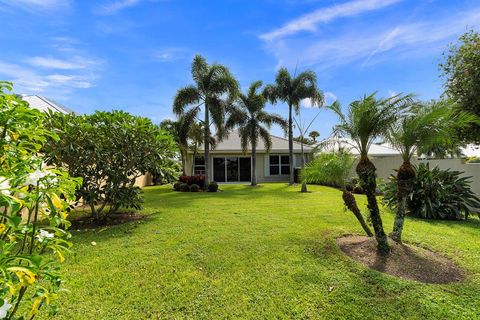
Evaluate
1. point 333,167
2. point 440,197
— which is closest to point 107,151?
point 333,167

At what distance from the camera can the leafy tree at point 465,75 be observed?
10578 mm

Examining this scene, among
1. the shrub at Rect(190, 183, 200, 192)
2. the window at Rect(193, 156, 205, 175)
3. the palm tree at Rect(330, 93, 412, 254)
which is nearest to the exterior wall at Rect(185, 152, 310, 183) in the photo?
the window at Rect(193, 156, 205, 175)

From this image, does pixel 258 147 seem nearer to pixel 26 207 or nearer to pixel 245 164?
pixel 245 164

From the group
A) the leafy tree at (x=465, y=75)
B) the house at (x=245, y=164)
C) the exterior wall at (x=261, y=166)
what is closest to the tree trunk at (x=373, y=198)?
the leafy tree at (x=465, y=75)

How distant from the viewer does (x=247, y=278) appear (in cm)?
430

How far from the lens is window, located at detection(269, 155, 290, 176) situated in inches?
1003

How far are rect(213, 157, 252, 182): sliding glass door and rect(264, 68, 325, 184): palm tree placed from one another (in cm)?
636

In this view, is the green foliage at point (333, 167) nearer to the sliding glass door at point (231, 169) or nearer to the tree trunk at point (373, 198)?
the tree trunk at point (373, 198)

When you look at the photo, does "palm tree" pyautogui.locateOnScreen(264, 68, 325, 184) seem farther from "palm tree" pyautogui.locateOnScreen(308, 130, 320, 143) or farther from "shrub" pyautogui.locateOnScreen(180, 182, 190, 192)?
"palm tree" pyautogui.locateOnScreen(308, 130, 320, 143)

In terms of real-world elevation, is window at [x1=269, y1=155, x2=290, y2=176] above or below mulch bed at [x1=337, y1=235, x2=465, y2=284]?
above

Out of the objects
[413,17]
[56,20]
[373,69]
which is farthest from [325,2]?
[56,20]

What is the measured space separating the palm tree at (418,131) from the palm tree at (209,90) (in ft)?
42.1

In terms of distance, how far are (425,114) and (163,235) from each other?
20.1ft

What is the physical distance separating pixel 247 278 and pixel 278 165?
2154 centimetres
